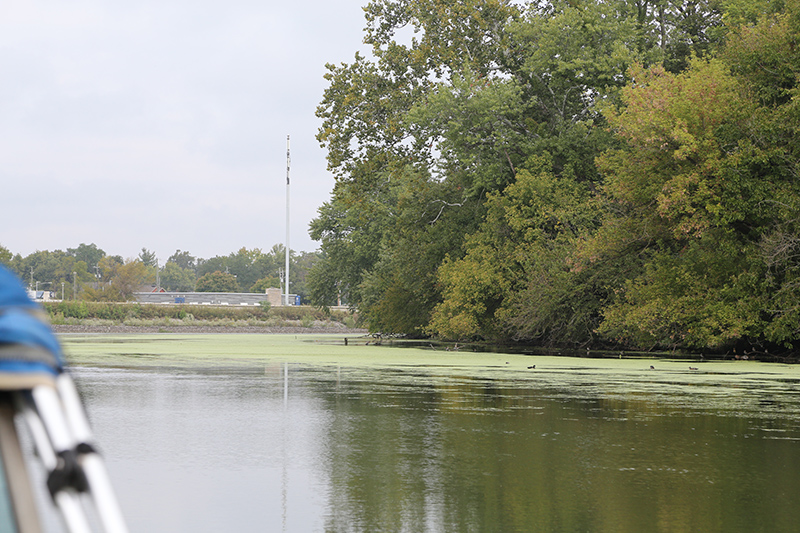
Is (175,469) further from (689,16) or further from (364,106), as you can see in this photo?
(689,16)

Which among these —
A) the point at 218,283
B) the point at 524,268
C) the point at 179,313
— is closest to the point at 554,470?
the point at 524,268

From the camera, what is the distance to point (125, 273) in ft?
434

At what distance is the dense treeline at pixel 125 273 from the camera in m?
133

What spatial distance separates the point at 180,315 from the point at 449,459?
8936cm

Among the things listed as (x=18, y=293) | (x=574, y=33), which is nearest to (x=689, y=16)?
(x=574, y=33)

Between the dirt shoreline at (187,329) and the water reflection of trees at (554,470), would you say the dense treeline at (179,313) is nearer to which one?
the dirt shoreline at (187,329)

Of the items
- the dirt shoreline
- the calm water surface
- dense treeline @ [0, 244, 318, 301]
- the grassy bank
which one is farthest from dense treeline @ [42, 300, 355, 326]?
the calm water surface

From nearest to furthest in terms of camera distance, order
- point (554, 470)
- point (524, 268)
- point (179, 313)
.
→ point (554, 470) → point (524, 268) → point (179, 313)

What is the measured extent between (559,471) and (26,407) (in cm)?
819

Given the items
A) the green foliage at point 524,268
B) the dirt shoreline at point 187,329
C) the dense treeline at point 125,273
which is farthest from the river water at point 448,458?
the dense treeline at point 125,273

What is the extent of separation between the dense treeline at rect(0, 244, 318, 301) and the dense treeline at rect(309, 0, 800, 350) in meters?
85.2

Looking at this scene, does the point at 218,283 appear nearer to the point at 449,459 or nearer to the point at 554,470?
the point at 449,459

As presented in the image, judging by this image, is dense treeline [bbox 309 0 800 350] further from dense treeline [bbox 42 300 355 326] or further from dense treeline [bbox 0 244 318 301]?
dense treeline [bbox 0 244 318 301]

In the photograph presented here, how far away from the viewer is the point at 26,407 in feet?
4.46
